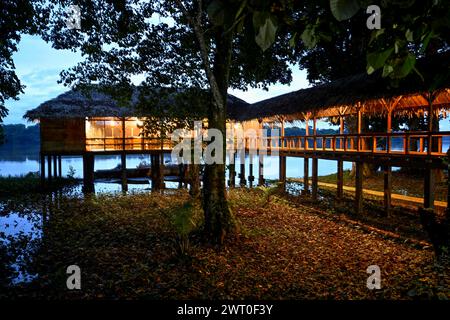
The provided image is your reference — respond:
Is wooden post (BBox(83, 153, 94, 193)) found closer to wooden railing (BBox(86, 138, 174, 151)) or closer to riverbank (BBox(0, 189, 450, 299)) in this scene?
wooden railing (BBox(86, 138, 174, 151))

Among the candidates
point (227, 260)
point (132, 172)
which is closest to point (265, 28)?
point (227, 260)

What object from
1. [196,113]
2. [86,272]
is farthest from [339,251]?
[196,113]

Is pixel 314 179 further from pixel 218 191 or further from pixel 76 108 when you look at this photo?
pixel 76 108

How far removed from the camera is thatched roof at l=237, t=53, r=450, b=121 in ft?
32.8

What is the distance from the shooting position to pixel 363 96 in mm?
12180

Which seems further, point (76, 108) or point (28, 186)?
point (76, 108)

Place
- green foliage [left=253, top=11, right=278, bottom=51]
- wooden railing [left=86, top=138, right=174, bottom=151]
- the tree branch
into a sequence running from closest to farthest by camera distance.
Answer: green foliage [left=253, top=11, right=278, bottom=51]
the tree branch
wooden railing [left=86, top=138, right=174, bottom=151]

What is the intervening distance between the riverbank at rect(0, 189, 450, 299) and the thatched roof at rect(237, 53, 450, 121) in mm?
4246

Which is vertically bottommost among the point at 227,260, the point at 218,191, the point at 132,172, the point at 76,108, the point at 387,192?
the point at 227,260

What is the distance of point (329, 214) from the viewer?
12180mm

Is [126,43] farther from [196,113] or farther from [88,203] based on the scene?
[88,203]

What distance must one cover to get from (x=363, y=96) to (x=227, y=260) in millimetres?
8646

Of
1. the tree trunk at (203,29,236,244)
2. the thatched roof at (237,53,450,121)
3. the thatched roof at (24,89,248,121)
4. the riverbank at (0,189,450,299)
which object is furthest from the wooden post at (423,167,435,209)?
the thatched roof at (24,89,248,121)
